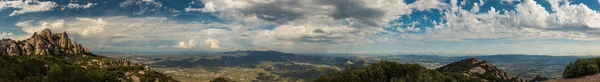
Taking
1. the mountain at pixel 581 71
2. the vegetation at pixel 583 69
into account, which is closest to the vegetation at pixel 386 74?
the mountain at pixel 581 71

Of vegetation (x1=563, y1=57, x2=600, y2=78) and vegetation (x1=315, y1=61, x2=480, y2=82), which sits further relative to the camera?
vegetation (x1=563, y1=57, x2=600, y2=78)

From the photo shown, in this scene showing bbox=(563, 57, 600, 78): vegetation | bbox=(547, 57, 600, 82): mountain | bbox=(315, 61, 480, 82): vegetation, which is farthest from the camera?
bbox=(563, 57, 600, 78): vegetation

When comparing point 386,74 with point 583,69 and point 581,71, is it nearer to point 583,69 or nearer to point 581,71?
point 581,71

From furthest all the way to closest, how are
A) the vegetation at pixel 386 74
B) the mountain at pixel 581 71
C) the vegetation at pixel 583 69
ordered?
the vegetation at pixel 583 69, the mountain at pixel 581 71, the vegetation at pixel 386 74

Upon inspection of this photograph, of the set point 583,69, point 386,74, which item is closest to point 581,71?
point 583,69

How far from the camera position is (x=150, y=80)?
312ft

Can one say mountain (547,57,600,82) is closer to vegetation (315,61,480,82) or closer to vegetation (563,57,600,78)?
vegetation (563,57,600,78)

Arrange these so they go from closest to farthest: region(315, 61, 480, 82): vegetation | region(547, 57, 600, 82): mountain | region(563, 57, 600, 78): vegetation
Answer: region(315, 61, 480, 82): vegetation < region(547, 57, 600, 82): mountain < region(563, 57, 600, 78): vegetation

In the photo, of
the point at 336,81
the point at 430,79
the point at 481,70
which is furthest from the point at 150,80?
the point at 481,70

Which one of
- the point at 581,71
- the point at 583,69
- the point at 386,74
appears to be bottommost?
the point at 386,74

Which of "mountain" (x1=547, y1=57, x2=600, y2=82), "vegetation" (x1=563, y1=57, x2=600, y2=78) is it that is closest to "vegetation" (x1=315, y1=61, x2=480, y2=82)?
"mountain" (x1=547, y1=57, x2=600, y2=82)

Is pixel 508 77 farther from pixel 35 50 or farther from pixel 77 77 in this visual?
pixel 35 50

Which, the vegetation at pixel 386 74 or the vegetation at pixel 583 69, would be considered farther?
the vegetation at pixel 583 69

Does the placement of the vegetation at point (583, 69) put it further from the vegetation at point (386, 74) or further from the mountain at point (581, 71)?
the vegetation at point (386, 74)
